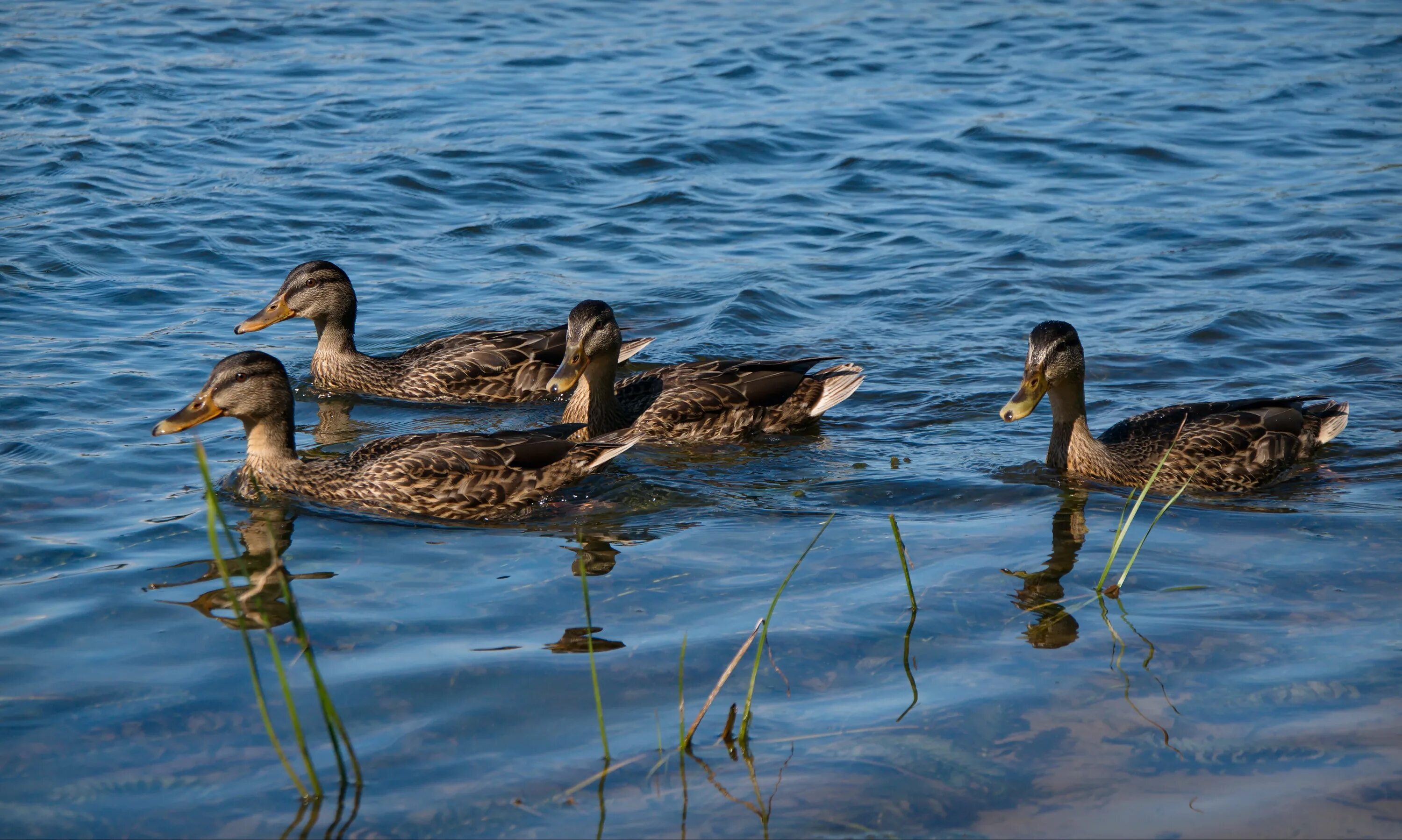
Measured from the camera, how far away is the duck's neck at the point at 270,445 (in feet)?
27.1

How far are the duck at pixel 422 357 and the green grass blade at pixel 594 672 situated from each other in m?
4.41

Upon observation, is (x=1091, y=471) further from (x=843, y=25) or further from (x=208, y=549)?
(x=843, y=25)

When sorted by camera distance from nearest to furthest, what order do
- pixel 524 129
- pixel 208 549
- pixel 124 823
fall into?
pixel 124 823 → pixel 208 549 → pixel 524 129

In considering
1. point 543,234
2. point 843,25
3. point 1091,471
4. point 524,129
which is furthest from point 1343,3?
point 1091,471

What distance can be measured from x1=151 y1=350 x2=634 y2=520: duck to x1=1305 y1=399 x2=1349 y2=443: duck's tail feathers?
437 centimetres

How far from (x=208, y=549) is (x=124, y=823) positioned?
2.42 meters

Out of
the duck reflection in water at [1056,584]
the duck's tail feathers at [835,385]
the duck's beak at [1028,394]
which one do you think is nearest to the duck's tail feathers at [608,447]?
the duck's tail feathers at [835,385]

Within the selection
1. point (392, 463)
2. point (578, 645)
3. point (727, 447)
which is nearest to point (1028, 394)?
point (727, 447)

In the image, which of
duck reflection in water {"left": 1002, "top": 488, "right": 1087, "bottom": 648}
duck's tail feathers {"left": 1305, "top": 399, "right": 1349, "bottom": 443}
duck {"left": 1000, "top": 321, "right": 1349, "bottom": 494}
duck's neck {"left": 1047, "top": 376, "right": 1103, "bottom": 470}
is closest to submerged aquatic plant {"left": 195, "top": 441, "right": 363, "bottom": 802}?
duck reflection in water {"left": 1002, "top": 488, "right": 1087, "bottom": 648}

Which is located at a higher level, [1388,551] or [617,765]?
[617,765]

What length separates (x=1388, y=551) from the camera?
7.15m

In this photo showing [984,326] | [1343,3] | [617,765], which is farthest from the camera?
[1343,3]

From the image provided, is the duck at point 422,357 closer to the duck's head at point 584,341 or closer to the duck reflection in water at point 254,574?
the duck's head at point 584,341

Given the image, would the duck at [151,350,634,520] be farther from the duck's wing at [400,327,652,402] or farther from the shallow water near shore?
the duck's wing at [400,327,652,402]
